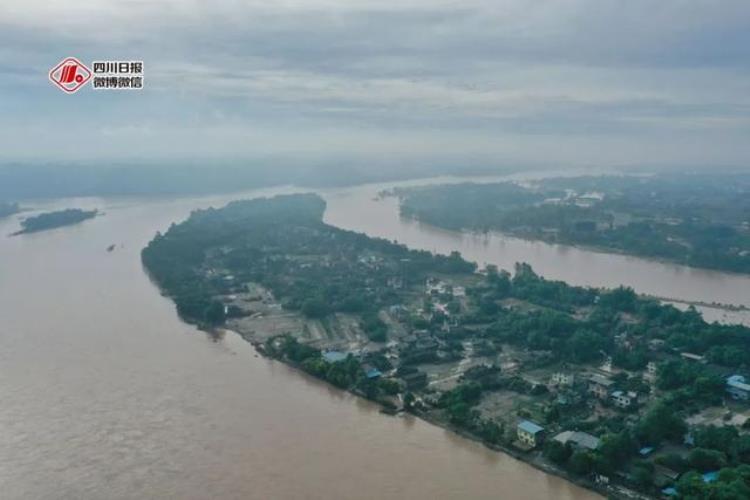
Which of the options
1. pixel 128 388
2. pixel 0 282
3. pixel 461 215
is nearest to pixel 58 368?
pixel 128 388

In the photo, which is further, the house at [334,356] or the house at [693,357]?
the house at [693,357]

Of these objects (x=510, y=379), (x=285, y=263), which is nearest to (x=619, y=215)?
(x=285, y=263)

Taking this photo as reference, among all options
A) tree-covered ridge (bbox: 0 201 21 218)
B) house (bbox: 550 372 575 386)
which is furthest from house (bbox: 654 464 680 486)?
tree-covered ridge (bbox: 0 201 21 218)

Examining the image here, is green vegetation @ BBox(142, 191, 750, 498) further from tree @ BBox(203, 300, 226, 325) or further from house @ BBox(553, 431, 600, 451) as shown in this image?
house @ BBox(553, 431, 600, 451)

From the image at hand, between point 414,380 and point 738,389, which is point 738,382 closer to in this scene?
point 738,389

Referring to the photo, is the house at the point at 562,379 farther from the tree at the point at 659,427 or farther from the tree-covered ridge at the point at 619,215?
the tree-covered ridge at the point at 619,215

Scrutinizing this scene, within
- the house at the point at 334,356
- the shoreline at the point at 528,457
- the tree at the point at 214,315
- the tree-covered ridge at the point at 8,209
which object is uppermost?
the tree-covered ridge at the point at 8,209

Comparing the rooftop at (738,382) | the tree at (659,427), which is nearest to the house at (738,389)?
the rooftop at (738,382)
